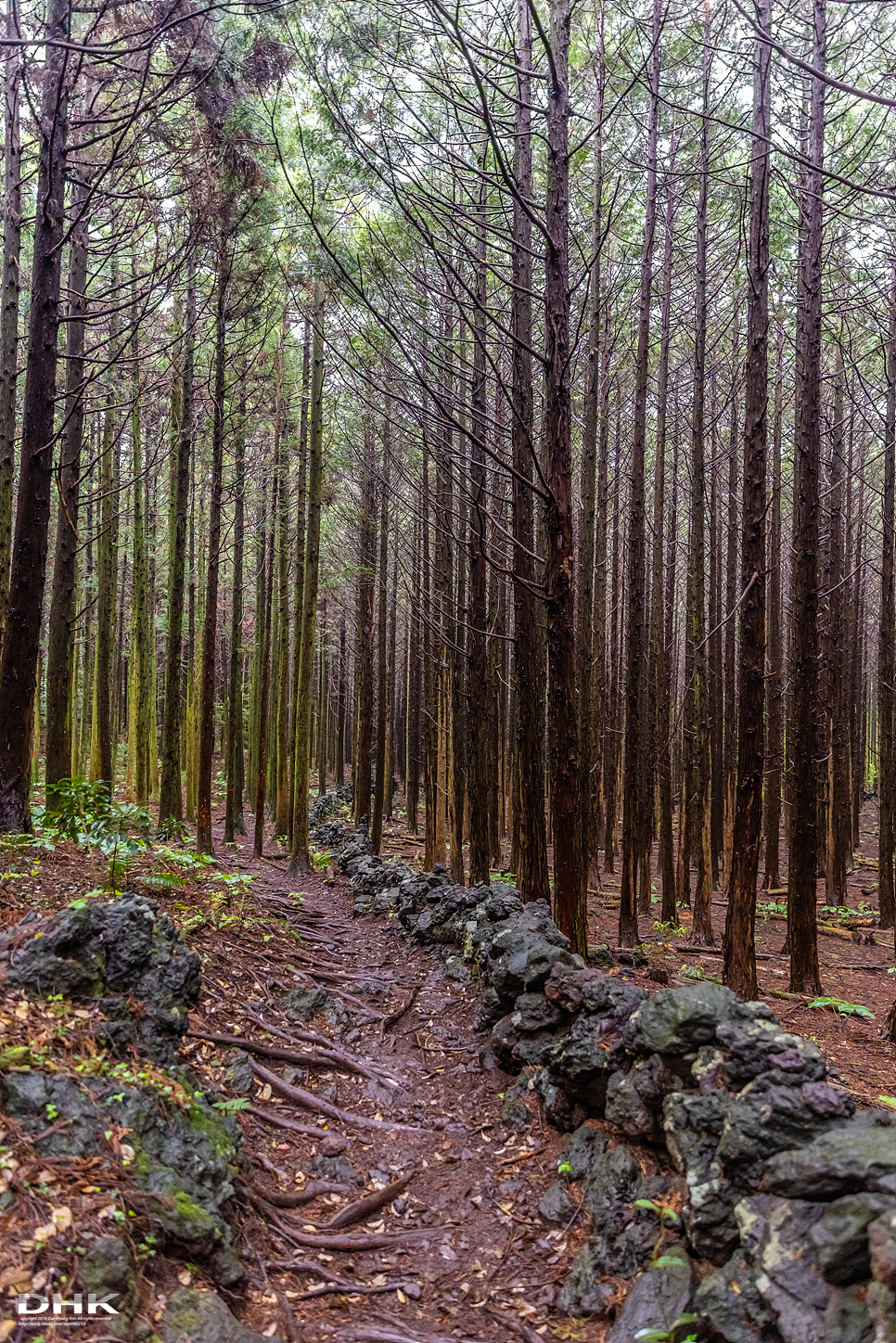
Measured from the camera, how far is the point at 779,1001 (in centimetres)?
729

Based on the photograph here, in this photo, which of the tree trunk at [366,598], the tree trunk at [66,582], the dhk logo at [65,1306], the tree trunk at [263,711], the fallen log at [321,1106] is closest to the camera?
the dhk logo at [65,1306]

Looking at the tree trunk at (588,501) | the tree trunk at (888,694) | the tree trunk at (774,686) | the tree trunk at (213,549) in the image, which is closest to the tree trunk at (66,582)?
A: the tree trunk at (213,549)

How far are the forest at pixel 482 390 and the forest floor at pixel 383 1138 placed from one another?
21 cm

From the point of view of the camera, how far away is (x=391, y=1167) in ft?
12.8

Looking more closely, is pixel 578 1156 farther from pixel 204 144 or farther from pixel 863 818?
pixel 863 818

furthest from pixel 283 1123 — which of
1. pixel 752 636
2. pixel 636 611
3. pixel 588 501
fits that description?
pixel 588 501

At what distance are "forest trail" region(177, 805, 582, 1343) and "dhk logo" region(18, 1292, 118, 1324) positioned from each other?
71cm

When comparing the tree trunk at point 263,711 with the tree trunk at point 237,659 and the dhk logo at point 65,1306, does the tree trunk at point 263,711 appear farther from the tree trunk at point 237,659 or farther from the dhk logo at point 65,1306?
the dhk logo at point 65,1306

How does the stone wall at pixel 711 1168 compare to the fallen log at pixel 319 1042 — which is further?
the fallen log at pixel 319 1042

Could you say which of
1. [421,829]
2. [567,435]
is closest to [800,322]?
[567,435]

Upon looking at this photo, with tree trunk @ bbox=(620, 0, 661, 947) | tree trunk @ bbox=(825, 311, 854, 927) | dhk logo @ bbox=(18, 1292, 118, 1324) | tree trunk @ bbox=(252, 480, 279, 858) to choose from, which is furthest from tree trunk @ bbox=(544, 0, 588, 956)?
tree trunk @ bbox=(252, 480, 279, 858)

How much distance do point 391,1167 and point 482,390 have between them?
774cm

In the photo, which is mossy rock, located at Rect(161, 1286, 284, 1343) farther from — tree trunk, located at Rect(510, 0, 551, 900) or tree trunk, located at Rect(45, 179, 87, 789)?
tree trunk, located at Rect(45, 179, 87, 789)

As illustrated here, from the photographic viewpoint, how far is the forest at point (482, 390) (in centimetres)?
539
